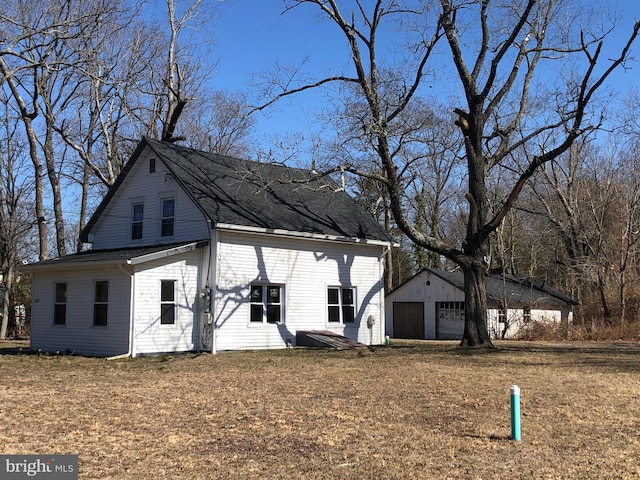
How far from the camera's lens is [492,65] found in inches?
794

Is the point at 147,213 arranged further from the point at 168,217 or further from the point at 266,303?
the point at 266,303

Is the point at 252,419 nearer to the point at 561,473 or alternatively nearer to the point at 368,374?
the point at 561,473

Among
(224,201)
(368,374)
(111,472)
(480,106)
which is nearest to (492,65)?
(480,106)

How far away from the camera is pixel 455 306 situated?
3247cm

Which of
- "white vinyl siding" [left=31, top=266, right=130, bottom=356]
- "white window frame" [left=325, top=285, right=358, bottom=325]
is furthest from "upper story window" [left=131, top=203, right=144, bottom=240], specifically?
"white window frame" [left=325, top=285, right=358, bottom=325]

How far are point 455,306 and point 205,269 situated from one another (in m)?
16.3

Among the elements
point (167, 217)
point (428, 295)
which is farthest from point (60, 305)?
point (428, 295)

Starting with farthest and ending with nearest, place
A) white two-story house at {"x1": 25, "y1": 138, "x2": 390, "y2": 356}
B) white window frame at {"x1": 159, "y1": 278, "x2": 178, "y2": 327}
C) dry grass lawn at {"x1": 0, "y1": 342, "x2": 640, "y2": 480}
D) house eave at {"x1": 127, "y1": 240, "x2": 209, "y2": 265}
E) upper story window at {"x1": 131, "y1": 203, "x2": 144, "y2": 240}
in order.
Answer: upper story window at {"x1": 131, "y1": 203, "x2": 144, "y2": 240} → white window frame at {"x1": 159, "y1": 278, "x2": 178, "y2": 327} → white two-story house at {"x1": 25, "y1": 138, "x2": 390, "y2": 356} → house eave at {"x1": 127, "y1": 240, "x2": 209, "y2": 265} → dry grass lawn at {"x1": 0, "y1": 342, "x2": 640, "y2": 480}

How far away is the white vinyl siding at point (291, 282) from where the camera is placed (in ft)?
66.2

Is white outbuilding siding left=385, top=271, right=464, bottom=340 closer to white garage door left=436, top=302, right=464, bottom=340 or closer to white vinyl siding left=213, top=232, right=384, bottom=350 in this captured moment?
white garage door left=436, top=302, right=464, bottom=340

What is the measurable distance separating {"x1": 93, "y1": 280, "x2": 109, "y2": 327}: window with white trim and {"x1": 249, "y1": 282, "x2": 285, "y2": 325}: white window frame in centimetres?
437

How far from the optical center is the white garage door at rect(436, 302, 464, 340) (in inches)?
1261

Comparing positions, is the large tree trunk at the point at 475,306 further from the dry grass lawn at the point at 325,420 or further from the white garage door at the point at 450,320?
the white garage door at the point at 450,320

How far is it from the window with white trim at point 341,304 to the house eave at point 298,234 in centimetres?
177
